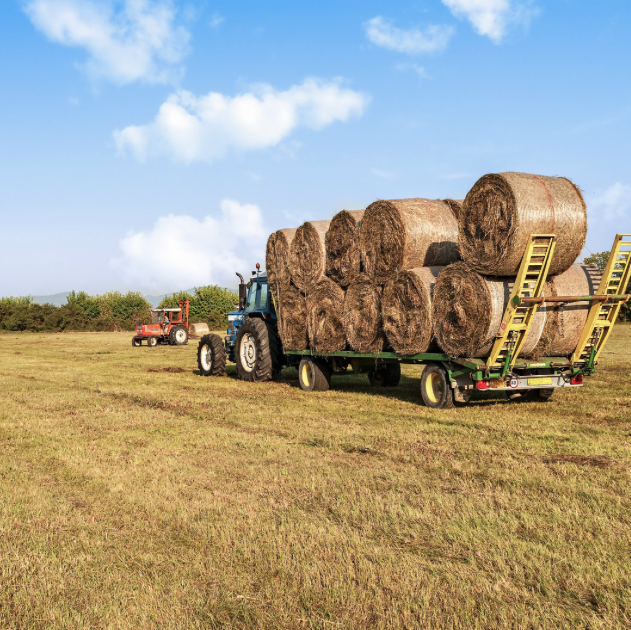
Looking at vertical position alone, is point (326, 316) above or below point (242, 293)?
below

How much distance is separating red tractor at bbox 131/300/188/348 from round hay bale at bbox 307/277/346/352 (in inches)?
891

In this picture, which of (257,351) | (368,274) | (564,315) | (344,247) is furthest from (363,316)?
(257,351)

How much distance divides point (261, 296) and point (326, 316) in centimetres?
382

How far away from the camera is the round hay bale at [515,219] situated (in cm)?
889

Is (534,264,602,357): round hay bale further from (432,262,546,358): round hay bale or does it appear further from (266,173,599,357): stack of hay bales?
(432,262,546,358): round hay bale

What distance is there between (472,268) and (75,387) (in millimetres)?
9397

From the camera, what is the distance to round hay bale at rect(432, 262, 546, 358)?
30.5 feet

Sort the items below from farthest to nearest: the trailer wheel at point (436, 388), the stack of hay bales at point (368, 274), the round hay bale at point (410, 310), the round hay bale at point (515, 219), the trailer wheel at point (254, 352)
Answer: the trailer wheel at point (254, 352) < the stack of hay bales at point (368, 274) < the trailer wheel at point (436, 388) < the round hay bale at point (410, 310) < the round hay bale at point (515, 219)

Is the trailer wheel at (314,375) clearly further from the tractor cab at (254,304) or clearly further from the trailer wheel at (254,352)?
the tractor cab at (254,304)

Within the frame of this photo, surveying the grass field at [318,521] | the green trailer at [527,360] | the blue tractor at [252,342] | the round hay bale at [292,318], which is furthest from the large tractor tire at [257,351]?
the grass field at [318,521]

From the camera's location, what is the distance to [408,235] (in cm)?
1052

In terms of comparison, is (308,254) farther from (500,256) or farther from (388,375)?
(500,256)

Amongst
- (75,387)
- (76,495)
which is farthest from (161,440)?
(75,387)

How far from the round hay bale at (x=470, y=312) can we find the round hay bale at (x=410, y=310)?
0.66ft
